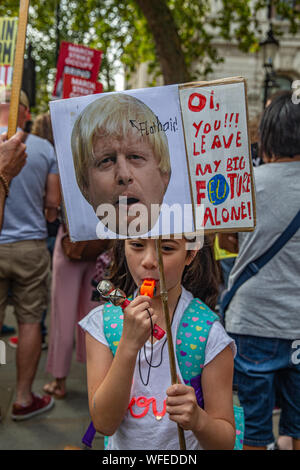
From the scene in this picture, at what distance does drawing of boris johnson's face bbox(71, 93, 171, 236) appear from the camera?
1.32 meters

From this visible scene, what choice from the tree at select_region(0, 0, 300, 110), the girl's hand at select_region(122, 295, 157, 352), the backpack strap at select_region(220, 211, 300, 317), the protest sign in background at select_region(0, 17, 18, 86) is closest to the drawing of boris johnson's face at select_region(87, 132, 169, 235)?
the girl's hand at select_region(122, 295, 157, 352)

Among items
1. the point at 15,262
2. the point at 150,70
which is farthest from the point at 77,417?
the point at 150,70

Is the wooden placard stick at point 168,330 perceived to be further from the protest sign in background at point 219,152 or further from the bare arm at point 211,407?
the protest sign in background at point 219,152

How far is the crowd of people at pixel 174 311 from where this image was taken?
1358mm

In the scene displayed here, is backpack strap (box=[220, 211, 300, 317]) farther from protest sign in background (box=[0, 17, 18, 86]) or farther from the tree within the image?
the tree

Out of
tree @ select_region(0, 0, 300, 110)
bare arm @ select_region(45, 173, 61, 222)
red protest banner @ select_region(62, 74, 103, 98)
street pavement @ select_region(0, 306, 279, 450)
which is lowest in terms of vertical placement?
street pavement @ select_region(0, 306, 279, 450)

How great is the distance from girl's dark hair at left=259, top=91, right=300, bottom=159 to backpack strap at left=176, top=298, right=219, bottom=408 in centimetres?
85

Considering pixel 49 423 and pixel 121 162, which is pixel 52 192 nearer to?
pixel 49 423

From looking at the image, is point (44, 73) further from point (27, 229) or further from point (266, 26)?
point (27, 229)

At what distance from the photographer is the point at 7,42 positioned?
9.12 ft

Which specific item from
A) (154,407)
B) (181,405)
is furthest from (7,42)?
(181,405)

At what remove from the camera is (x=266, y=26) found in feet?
53.7

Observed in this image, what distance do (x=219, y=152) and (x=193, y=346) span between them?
0.57m

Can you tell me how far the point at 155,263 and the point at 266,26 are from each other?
1700 centimetres
